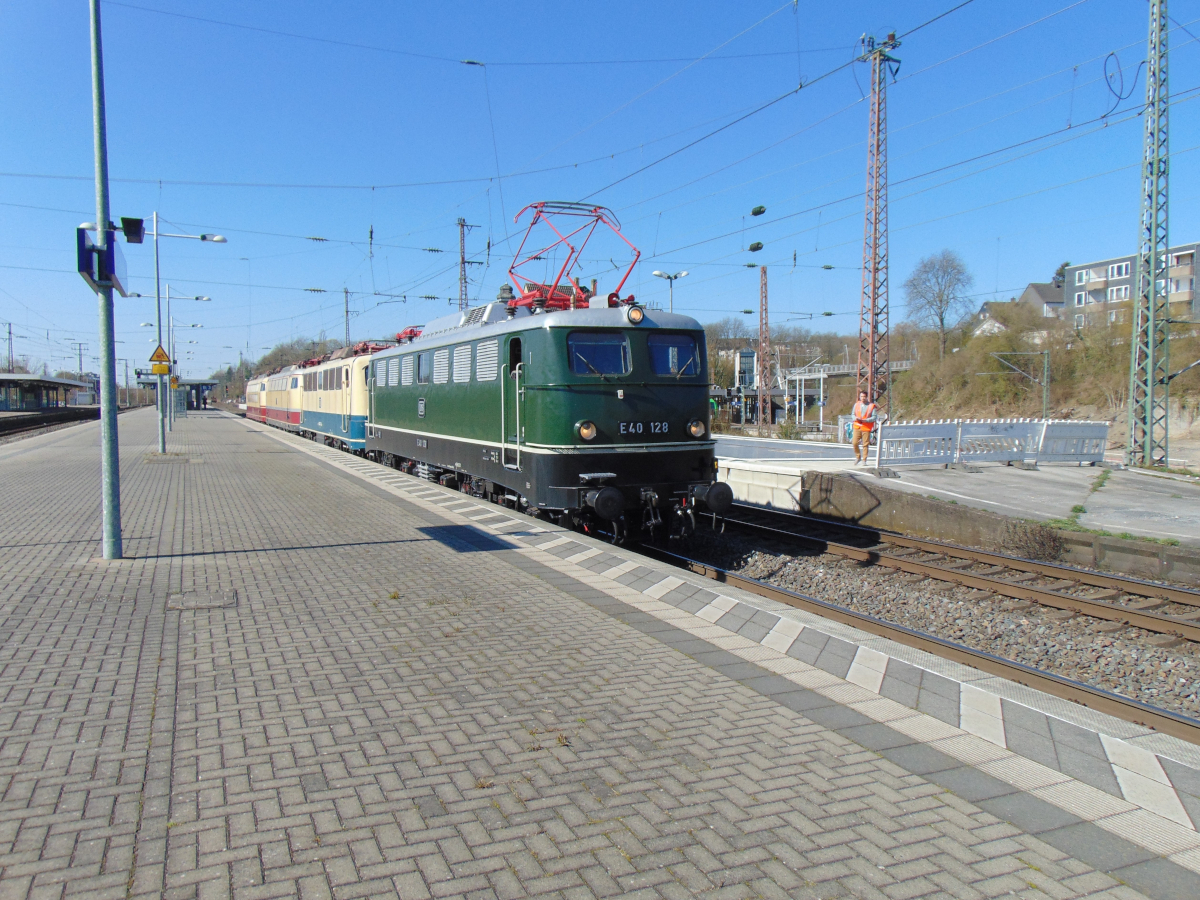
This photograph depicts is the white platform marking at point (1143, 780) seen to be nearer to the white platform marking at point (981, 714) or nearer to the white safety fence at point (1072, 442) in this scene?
the white platform marking at point (981, 714)

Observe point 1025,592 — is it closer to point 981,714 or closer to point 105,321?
point 981,714

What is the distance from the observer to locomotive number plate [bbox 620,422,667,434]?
1062cm

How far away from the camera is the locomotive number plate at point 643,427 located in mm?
10625

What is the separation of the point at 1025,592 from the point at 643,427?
4.98 metres

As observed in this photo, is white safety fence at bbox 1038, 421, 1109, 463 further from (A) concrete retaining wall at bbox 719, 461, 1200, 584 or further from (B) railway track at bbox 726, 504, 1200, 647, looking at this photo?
(B) railway track at bbox 726, 504, 1200, 647

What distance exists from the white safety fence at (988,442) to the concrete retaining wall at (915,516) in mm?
2657

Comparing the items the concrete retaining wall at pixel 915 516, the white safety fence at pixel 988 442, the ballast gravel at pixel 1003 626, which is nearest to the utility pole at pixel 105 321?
the ballast gravel at pixel 1003 626

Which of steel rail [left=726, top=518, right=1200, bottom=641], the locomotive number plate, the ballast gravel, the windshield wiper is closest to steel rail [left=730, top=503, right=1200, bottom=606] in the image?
steel rail [left=726, top=518, right=1200, bottom=641]

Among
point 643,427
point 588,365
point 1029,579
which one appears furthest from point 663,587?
point 1029,579

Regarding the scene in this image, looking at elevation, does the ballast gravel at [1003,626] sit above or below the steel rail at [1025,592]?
below

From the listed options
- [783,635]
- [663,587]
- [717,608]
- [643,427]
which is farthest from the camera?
[643,427]

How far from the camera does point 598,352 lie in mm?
10578

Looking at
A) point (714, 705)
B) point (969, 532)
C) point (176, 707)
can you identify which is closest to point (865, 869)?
point (714, 705)

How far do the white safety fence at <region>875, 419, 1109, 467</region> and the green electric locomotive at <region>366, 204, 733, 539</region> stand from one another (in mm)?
8520
